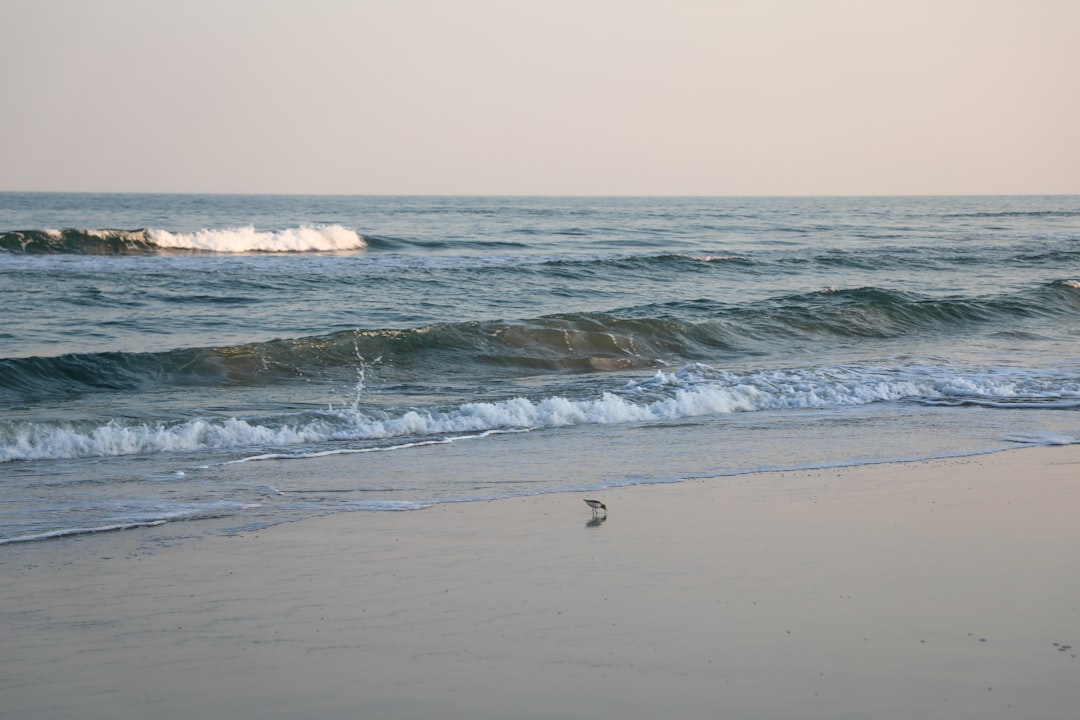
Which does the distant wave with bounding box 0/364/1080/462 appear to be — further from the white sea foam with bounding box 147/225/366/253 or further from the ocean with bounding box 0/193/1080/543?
the white sea foam with bounding box 147/225/366/253

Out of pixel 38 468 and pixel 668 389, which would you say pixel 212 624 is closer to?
pixel 38 468

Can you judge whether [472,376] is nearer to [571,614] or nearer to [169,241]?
[571,614]

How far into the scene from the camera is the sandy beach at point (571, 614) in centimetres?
420

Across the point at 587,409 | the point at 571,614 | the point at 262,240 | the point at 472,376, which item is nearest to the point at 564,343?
the point at 472,376

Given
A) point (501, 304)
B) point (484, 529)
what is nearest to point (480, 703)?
point (484, 529)

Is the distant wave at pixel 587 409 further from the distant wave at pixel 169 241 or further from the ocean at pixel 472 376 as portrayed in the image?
the distant wave at pixel 169 241

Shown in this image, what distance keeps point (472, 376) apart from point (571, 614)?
30.5ft

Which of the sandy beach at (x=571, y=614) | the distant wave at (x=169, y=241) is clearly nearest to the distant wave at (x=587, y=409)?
the sandy beach at (x=571, y=614)

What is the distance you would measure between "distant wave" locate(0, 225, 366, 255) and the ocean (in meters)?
0.29

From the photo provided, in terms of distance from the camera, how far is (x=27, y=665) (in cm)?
458

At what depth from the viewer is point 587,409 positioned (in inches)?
447

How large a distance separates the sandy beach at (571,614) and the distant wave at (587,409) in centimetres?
316

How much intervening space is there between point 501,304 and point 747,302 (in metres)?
4.96

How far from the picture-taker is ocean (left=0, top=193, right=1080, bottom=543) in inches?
334
